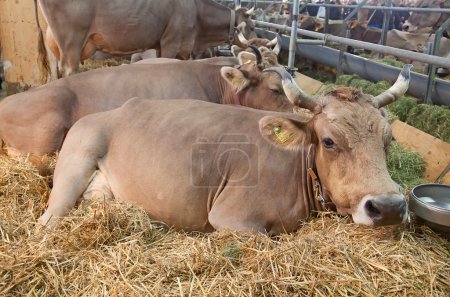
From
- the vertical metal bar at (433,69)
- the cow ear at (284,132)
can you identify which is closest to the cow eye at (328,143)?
the cow ear at (284,132)

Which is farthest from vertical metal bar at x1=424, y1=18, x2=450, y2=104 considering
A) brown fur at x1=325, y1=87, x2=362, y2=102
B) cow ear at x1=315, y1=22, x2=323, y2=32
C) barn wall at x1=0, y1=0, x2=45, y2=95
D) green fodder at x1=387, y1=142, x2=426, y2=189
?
cow ear at x1=315, y1=22, x2=323, y2=32

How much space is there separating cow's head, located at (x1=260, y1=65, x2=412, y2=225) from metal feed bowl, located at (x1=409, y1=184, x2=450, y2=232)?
0.28 meters

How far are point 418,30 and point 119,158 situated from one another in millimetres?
10821

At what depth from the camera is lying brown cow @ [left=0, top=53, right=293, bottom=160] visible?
16.2 ft

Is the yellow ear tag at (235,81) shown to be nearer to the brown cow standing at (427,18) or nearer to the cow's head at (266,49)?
the cow's head at (266,49)

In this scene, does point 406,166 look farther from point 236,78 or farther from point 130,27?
point 130,27

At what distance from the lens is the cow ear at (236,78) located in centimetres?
541

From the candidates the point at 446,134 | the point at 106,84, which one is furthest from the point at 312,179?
the point at 446,134

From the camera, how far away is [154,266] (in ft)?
9.30

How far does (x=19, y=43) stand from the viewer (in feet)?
28.1

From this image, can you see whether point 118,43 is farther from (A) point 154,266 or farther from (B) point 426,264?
(B) point 426,264

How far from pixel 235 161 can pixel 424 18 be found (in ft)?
35.6

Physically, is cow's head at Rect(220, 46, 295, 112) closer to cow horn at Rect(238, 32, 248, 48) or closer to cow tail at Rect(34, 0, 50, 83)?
cow horn at Rect(238, 32, 248, 48)

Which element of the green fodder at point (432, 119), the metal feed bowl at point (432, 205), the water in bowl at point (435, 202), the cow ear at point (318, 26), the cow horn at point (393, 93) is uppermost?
the cow horn at point (393, 93)
